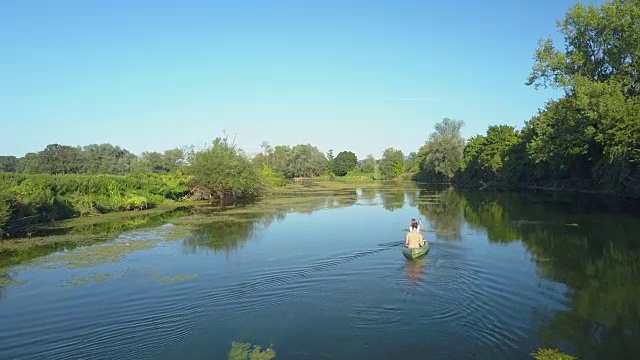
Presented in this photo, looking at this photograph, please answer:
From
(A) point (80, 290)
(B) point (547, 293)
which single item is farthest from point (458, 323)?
(A) point (80, 290)

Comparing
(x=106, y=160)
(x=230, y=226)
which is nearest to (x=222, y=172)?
(x=230, y=226)

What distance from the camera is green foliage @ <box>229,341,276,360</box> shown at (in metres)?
8.79

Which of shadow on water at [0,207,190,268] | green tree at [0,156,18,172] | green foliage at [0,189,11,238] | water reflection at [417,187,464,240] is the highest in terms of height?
green tree at [0,156,18,172]

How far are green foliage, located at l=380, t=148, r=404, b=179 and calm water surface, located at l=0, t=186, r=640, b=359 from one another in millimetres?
96344

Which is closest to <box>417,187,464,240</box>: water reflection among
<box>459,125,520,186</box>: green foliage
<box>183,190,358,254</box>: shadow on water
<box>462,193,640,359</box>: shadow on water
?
<box>462,193,640,359</box>: shadow on water

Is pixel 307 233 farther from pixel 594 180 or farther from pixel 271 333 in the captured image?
pixel 594 180

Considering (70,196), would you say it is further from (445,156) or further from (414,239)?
(445,156)

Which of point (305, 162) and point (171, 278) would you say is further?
point (305, 162)

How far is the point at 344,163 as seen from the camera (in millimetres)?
145375

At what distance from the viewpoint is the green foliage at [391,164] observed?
11962cm

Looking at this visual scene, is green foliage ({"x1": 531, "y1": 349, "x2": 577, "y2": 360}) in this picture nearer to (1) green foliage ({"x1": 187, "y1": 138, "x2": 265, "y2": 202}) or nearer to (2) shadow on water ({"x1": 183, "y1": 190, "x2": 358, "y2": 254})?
(2) shadow on water ({"x1": 183, "y1": 190, "x2": 358, "y2": 254})

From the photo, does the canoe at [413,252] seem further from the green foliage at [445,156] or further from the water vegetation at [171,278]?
the green foliage at [445,156]

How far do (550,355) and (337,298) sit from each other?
18.4 ft

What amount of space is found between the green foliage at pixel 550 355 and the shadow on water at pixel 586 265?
308mm
